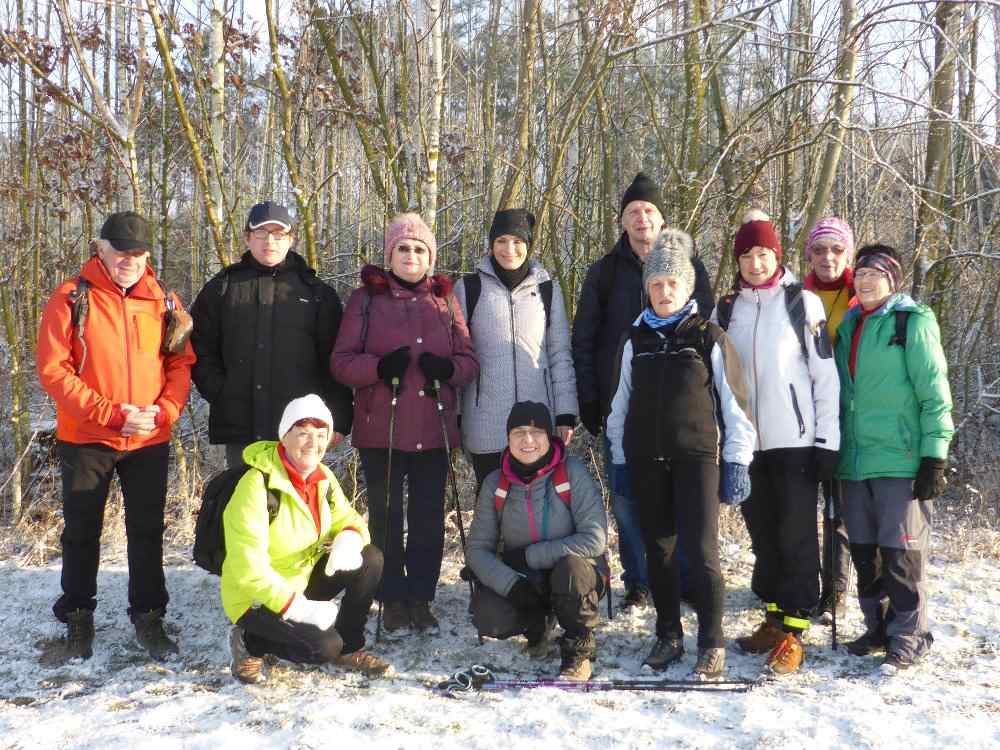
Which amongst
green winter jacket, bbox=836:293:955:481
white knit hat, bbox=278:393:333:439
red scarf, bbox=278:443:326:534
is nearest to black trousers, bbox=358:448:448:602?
red scarf, bbox=278:443:326:534

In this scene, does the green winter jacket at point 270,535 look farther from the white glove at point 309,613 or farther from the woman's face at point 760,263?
the woman's face at point 760,263

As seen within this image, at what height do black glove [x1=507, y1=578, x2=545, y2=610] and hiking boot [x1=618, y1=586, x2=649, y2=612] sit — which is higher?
black glove [x1=507, y1=578, x2=545, y2=610]

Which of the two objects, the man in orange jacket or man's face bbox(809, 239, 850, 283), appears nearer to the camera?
the man in orange jacket

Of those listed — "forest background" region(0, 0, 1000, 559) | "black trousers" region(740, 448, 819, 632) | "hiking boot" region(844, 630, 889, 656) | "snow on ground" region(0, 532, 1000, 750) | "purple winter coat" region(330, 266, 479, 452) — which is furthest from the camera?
"forest background" region(0, 0, 1000, 559)

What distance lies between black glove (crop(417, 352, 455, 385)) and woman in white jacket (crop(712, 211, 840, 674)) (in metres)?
1.32

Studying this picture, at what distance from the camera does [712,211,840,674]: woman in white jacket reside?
3.36m

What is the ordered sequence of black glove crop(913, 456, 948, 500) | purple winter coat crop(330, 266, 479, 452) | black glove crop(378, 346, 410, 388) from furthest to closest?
purple winter coat crop(330, 266, 479, 452) < black glove crop(378, 346, 410, 388) < black glove crop(913, 456, 948, 500)

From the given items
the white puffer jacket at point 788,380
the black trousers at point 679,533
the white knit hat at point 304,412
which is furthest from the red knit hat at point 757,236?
the white knit hat at point 304,412

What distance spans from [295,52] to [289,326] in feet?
8.76

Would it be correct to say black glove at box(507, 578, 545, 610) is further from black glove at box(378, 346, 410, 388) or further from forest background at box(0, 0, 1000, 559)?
forest background at box(0, 0, 1000, 559)

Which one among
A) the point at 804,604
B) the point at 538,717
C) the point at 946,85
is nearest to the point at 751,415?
the point at 804,604

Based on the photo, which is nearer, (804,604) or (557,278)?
(804,604)

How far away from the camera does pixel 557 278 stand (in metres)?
6.00

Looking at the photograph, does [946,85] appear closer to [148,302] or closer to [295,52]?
[295,52]
